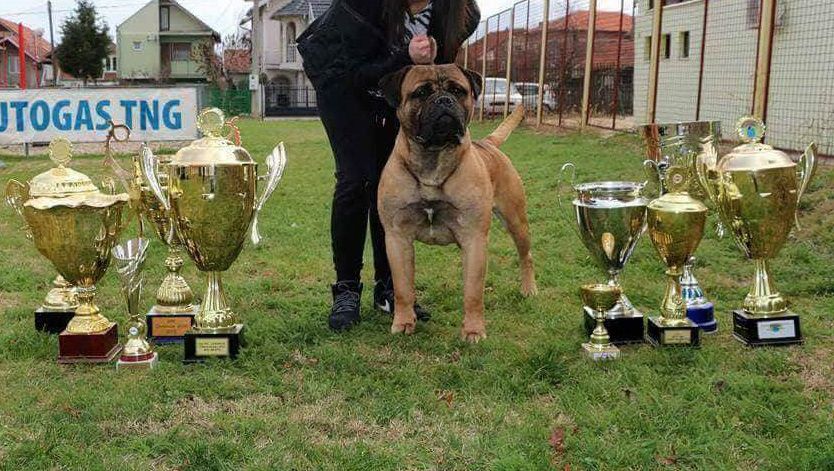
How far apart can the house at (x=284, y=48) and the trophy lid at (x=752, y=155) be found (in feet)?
117

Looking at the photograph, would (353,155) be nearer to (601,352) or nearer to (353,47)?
(353,47)

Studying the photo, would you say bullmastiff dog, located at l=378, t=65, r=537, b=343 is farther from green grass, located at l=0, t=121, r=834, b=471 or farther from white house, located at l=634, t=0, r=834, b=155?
white house, located at l=634, t=0, r=834, b=155

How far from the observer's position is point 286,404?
254cm

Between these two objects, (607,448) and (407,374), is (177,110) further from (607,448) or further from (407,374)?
(607,448)

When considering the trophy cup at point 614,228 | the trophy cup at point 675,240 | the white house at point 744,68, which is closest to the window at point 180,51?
the white house at point 744,68

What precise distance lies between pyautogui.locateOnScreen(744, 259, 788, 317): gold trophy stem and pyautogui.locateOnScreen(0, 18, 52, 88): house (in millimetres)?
42679

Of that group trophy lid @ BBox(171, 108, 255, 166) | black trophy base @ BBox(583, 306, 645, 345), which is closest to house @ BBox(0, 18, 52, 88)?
trophy lid @ BBox(171, 108, 255, 166)

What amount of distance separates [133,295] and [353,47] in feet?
4.59

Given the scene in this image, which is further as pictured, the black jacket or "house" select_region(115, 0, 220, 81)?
"house" select_region(115, 0, 220, 81)

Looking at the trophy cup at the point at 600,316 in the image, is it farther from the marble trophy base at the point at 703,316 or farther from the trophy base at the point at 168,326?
the trophy base at the point at 168,326

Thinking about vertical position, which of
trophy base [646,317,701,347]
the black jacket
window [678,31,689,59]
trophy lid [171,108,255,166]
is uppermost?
window [678,31,689,59]

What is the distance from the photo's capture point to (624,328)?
10.3 ft

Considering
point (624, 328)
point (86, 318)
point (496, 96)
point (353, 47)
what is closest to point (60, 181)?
point (86, 318)

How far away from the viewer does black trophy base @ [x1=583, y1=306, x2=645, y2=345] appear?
313cm
